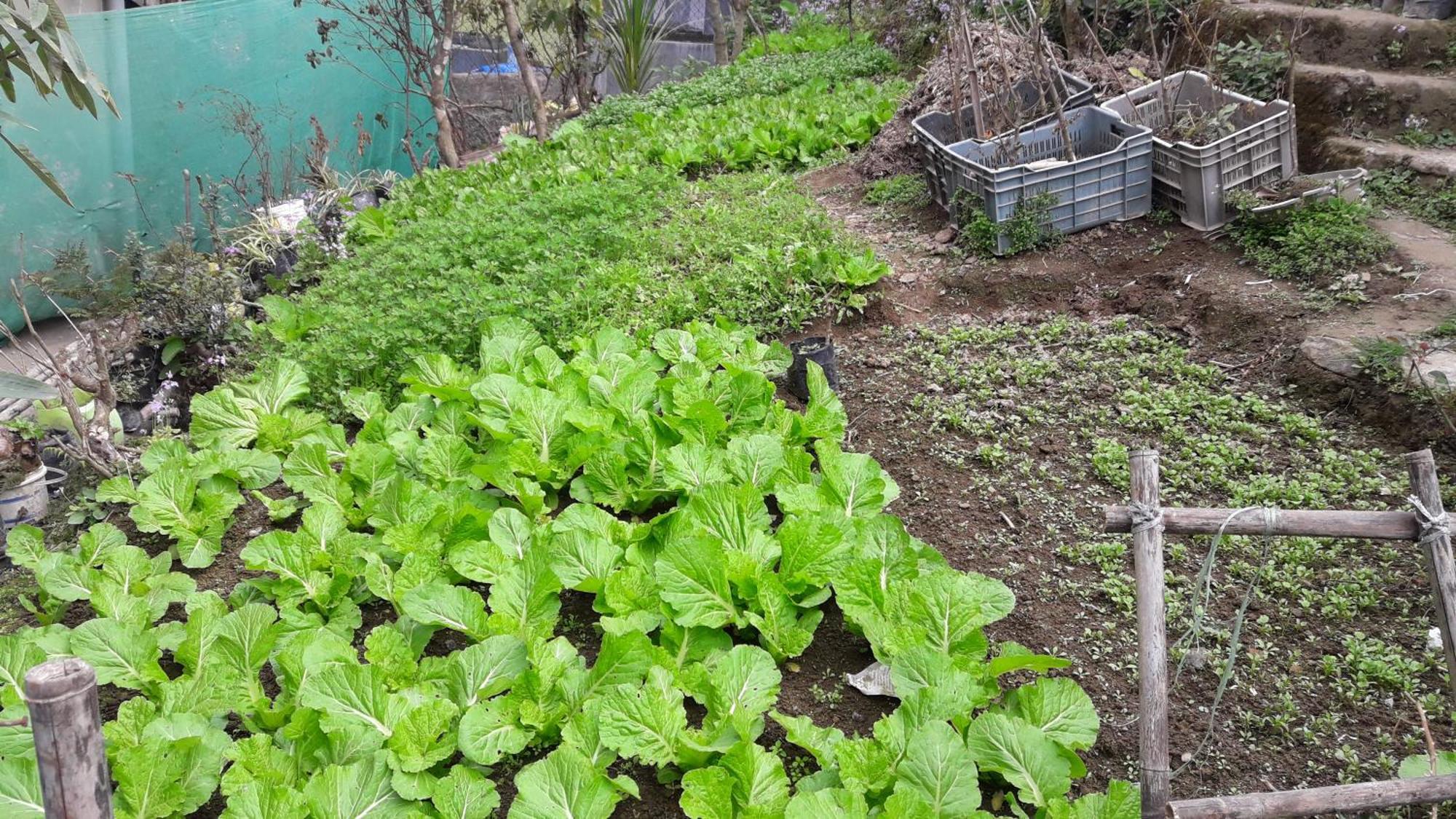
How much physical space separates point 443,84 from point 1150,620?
7.93 meters

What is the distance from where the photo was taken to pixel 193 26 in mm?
7270

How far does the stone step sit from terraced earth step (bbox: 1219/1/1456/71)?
2.17ft

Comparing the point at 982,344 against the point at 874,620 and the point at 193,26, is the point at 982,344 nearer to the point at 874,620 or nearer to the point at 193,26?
the point at 874,620

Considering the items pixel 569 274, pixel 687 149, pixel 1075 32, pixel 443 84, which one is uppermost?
pixel 443 84

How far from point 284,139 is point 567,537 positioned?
21.4ft

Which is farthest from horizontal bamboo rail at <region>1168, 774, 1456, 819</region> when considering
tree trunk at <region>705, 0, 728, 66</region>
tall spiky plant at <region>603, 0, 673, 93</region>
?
tree trunk at <region>705, 0, 728, 66</region>

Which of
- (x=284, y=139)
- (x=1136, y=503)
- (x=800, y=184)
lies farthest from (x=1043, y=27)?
(x=1136, y=503)

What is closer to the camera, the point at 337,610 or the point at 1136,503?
the point at 1136,503

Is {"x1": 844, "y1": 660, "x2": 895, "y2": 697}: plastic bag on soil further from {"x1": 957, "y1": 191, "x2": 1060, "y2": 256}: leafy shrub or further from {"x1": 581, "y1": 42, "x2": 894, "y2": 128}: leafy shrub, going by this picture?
{"x1": 581, "y1": 42, "x2": 894, "y2": 128}: leafy shrub

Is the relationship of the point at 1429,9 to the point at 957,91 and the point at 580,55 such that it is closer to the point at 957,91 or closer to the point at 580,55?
the point at 957,91

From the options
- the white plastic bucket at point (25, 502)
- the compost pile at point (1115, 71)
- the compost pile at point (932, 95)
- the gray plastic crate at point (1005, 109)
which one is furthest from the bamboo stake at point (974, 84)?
the white plastic bucket at point (25, 502)

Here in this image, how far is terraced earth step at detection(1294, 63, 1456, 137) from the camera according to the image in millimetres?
5129

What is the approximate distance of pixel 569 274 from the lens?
5.18 m

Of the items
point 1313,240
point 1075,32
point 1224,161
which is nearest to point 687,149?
point 1075,32
